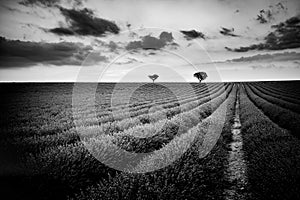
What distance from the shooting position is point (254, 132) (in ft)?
25.1

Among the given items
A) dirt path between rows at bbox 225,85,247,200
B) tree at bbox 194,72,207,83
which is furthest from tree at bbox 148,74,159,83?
dirt path between rows at bbox 225,85,247,200

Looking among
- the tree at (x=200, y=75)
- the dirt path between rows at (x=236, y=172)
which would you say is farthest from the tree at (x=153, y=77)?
the dirt path between rows at (x=236, y=172)

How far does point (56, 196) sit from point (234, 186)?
3.65m

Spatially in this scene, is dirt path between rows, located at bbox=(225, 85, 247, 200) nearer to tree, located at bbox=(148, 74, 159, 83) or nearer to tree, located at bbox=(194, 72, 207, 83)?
tree, located at bbox=(194, 72, 207, 83)

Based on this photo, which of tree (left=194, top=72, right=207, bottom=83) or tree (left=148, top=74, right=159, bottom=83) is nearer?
tree (left=194, top=72, right=207, bottom=83)

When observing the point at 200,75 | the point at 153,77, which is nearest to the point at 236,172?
the point at 200,75

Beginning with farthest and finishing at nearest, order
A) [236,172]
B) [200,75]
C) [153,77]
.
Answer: [153,77] < [200,75] < [236,172]

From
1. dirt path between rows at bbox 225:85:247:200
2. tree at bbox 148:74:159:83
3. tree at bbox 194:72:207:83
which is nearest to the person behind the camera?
dirt path between rows at bbox 225:85:247:200

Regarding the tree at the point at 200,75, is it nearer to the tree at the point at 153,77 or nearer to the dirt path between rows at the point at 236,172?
the tree at the point at 153,77

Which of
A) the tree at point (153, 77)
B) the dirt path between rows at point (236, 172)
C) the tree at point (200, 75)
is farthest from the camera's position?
A: the tree at point (153, 77)

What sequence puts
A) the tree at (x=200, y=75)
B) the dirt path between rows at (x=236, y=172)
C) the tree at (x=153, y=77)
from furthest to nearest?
1. the tree at (x=153, y=77)
2. the tree at (x=200, y=75)
3. the dirt path between rows at (x=236, y=172)

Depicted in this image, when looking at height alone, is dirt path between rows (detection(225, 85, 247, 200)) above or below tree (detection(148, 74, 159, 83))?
below

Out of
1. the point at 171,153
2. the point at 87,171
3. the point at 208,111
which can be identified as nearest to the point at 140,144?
the point at 171,153

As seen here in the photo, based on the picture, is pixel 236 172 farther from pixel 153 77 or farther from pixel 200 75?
pixel 153 77
